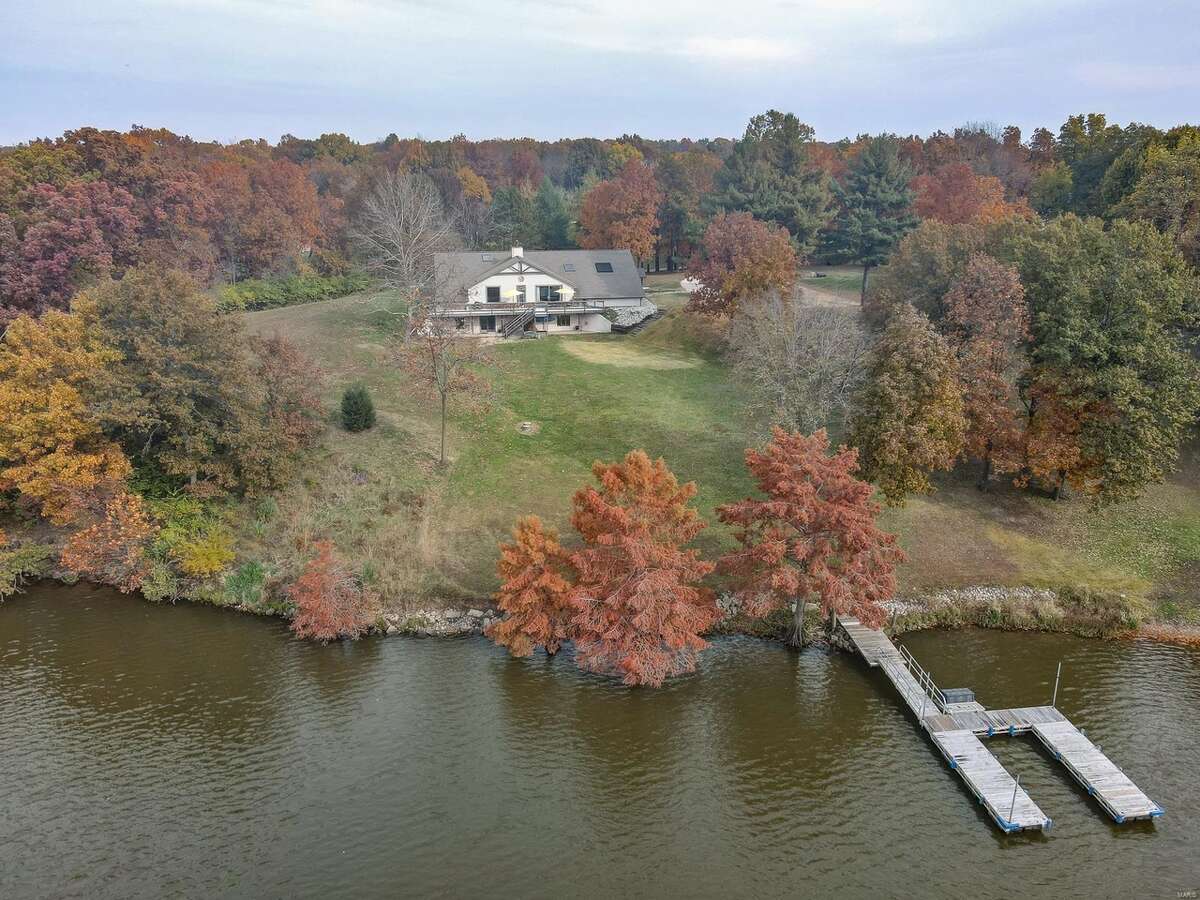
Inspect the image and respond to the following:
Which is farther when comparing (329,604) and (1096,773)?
(329,604)

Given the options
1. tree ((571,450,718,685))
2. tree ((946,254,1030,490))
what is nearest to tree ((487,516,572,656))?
tree ((571,450,718,685))

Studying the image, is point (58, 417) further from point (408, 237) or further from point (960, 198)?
point (960, 198)

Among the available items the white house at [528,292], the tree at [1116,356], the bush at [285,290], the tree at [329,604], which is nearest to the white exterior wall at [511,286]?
the white house at [528,292]

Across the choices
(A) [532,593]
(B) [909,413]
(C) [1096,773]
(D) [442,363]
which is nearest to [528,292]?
(D) [442,363]

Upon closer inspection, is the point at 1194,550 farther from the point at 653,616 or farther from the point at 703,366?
the point at 703,366

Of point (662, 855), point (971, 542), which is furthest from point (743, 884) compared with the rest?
point (971, 542)

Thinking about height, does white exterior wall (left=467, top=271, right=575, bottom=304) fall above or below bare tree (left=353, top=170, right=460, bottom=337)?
below

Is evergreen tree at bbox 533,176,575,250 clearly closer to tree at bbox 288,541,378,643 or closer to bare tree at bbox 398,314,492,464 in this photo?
bare tree at bbox 398,314,492,464
